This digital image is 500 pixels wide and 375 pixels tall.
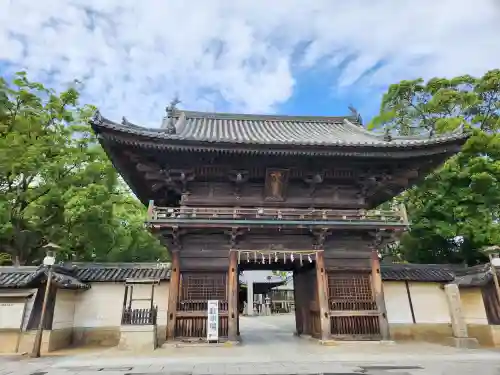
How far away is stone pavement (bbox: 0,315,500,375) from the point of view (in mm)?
8461

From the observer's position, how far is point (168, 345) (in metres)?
11.9

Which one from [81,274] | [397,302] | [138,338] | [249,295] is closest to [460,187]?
[397,302]

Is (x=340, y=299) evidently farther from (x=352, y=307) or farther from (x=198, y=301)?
(x=198, y=301)

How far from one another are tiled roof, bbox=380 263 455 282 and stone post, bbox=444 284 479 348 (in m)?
0.82

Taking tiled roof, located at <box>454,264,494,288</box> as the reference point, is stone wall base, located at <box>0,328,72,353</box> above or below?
below

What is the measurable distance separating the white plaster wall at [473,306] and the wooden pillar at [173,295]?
12.5 meters

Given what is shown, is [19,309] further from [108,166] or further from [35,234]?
[108,166]

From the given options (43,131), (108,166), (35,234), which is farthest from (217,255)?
(43,131)

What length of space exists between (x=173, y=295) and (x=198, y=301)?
0.99m

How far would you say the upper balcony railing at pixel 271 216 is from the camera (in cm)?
1241

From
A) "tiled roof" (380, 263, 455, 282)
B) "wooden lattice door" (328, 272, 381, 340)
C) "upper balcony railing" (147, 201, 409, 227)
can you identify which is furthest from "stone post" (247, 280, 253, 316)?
"upper balcony railing" (147, 201, 409, 227)

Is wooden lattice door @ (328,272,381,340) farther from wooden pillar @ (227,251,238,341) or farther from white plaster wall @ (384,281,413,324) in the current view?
wooden pillar @ (227,251,238,341)

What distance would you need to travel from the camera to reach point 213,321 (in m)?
12.2

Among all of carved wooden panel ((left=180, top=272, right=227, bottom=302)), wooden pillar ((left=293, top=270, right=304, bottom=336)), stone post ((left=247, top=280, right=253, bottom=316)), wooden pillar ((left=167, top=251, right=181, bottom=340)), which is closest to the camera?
wooden pillar ((left=167, top=251, right=181, bottom=340))
